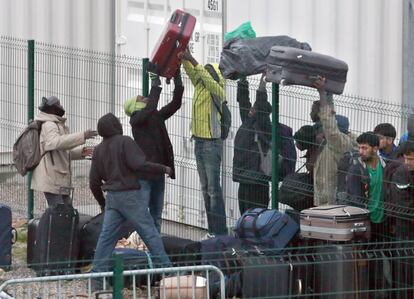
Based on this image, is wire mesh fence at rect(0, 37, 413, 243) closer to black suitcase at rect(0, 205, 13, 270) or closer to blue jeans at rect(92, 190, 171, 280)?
blue jeans at rect(92, 190, 171, 280)

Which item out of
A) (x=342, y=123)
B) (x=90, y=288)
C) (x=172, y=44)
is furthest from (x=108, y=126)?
(x=90, y=288)

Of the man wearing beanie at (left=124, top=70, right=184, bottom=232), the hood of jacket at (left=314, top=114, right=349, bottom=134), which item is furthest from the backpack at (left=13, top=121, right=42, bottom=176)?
the hood of jacket at (left=314, top=114, right=349, bottom=134)

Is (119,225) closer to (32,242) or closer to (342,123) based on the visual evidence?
(32,242)

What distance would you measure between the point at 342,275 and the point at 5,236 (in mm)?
3790

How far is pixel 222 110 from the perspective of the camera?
1464cm

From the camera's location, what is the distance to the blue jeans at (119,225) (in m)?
13.5

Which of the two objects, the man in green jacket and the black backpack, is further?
the man in green jacket

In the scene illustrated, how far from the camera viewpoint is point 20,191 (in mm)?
16594

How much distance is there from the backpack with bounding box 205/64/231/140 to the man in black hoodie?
46.9 inches

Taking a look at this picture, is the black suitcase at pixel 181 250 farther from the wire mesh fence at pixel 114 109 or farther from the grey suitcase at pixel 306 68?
the grey suitcase at pixel 306 68

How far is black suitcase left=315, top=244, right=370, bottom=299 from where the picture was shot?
12203 millimetres

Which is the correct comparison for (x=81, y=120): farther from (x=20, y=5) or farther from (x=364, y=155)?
(x=364, y=155)

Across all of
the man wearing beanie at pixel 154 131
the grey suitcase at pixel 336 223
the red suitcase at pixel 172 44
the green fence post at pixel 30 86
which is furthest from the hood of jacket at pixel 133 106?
the grey suitcase at pixel 336 223

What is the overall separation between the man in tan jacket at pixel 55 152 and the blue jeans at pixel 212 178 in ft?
3.38
